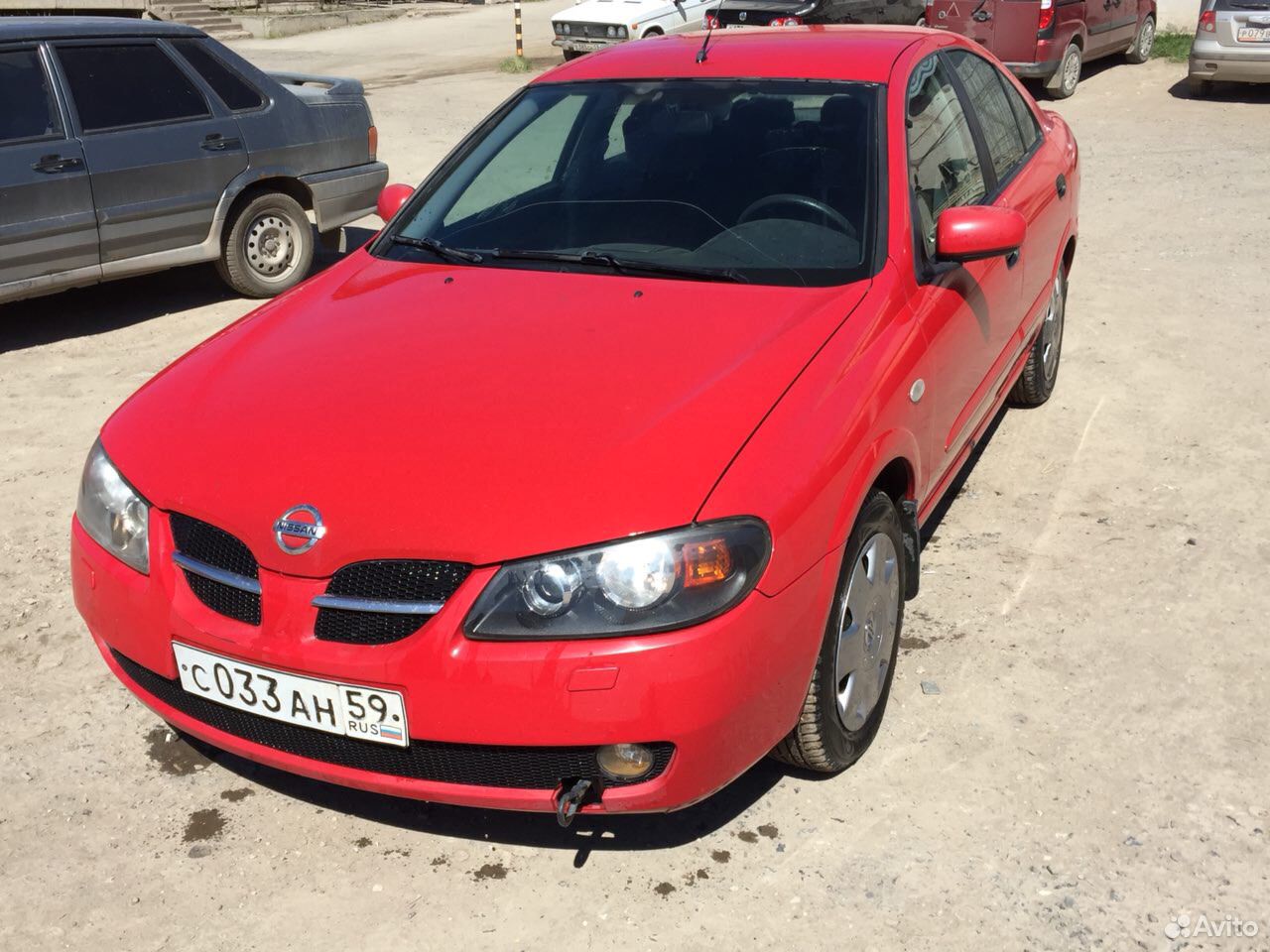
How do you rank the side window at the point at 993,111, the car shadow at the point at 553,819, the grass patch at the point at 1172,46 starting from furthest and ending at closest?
the grass patch at the point at 1172,46, the side window at the point at 993,111, the car shadow at the point at 553,819

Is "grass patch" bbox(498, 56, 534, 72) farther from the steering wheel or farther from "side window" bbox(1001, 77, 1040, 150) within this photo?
the steering wheel

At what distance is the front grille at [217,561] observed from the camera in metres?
2.84

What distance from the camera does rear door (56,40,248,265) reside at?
7.03 metres

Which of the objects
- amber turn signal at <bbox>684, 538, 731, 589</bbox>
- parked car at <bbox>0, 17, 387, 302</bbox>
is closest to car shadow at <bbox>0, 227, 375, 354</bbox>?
parked car at <bbox>0, 17, 387, 302</bbox>

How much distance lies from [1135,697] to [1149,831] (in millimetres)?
612

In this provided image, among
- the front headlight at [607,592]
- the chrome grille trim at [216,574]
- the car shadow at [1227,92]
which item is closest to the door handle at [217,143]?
the chrome grille trim at [216,574]

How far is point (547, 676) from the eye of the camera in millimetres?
2600

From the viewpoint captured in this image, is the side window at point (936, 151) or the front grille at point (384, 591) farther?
the side window at point (936, 151)

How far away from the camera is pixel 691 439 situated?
2861mm

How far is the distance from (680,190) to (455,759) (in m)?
1.87

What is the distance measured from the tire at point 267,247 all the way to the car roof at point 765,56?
11.9 ft

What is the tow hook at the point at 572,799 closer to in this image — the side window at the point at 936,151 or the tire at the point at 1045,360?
the side window at the point at 936,151

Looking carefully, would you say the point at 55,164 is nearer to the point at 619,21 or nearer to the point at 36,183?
the point at 36,183

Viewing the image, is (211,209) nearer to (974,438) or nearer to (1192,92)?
(974,438)
